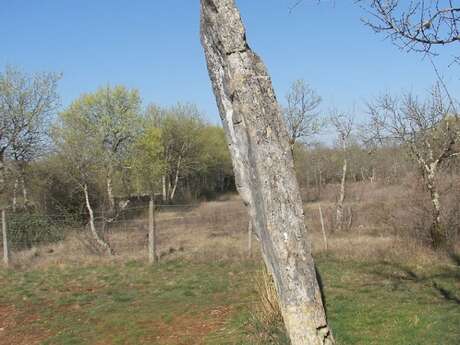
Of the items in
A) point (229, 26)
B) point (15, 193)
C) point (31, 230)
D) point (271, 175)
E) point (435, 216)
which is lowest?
point (435, 216)

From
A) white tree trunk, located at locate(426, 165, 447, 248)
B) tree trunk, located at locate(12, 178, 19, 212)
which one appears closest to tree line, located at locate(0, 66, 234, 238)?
tree trunk, located at locate(12, 178, 19, 212)

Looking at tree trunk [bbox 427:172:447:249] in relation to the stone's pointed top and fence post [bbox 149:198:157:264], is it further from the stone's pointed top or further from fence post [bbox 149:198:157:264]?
the stone's pointed top

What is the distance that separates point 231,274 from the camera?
11602mm

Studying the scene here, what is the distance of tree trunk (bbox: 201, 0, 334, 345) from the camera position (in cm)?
416

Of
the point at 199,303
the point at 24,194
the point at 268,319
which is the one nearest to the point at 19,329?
the point at 199,303

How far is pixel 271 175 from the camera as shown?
165 inches

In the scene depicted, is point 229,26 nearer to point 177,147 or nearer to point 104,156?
point 104,156

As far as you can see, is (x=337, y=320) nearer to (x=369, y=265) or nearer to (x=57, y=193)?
(x=369, y=265)

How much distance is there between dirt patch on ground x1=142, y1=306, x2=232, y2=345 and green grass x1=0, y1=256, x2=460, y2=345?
0.05ft

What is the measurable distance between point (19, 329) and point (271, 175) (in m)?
6.01

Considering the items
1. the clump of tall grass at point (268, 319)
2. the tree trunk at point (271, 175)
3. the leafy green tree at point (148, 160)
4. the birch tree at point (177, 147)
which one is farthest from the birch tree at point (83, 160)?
the birch tree at point (177, 147)

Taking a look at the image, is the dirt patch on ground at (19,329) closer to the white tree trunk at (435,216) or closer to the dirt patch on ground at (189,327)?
the dirt patch on ground at (189,327)

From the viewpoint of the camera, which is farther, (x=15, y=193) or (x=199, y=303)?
(x=15, y=193)

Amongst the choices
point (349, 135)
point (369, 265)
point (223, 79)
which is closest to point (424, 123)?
point (369, 265)
